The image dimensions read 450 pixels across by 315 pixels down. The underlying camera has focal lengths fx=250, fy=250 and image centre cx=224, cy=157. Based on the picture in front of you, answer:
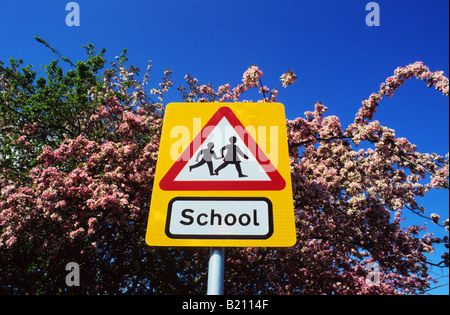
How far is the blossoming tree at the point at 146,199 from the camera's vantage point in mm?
5582

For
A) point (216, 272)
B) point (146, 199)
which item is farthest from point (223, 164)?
point (146, 199)

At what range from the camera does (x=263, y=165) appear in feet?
5.34

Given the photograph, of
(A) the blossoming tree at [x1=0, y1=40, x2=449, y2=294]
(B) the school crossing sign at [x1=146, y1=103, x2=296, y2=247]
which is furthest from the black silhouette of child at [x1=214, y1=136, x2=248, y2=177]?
(A) the blossoming tree at [x1=0, y1=40, x2=449, y2=294]

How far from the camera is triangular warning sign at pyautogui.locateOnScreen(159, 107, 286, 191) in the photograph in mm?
1562

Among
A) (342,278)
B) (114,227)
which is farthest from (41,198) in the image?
(342,278)

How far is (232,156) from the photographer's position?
5.48ft

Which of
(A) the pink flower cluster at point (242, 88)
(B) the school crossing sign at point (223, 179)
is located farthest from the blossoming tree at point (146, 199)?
(B) the school crossing sign at point (223, 179)

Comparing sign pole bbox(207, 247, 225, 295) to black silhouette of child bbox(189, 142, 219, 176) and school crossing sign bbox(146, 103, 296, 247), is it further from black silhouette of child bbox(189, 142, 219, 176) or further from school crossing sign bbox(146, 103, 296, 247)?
black silhouette of child bbox(189, 142, 219, 176)

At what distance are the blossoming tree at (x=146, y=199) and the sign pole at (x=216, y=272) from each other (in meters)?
4.44

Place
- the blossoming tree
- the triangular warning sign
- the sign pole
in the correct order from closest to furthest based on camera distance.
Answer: the sign pole, the triangular warning sign, the blossoming tree

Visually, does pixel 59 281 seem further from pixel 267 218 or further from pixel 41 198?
pixel 267 218

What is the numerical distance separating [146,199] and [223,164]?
5.58 meters

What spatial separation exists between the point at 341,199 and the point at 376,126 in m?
2.34

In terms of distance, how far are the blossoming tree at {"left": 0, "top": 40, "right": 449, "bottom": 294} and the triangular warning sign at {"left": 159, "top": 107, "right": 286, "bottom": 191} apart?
408 cm
